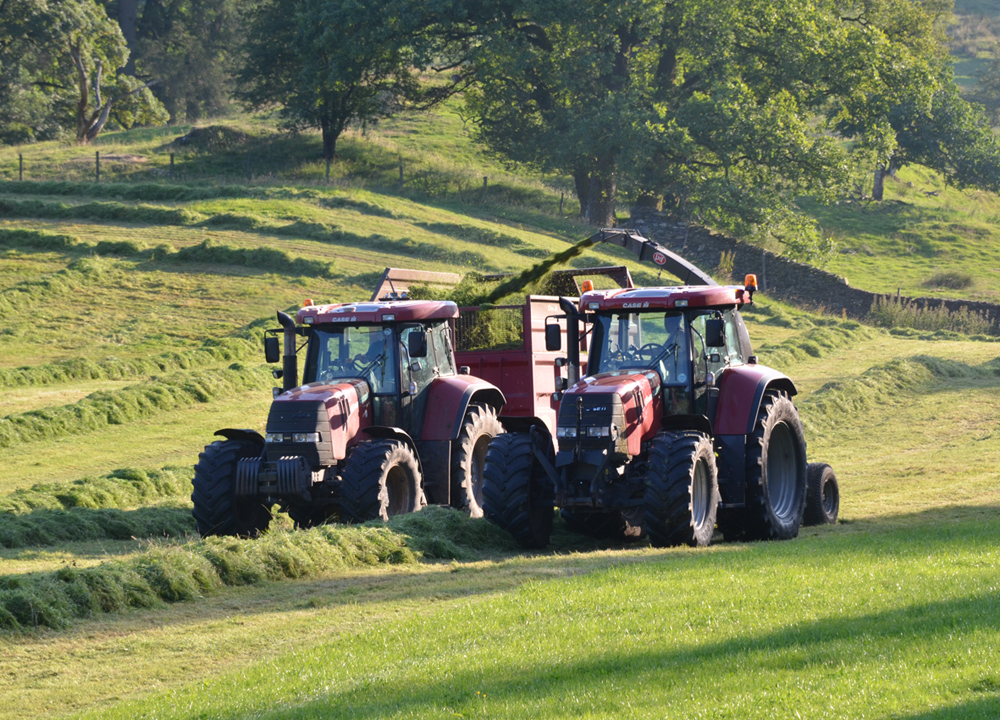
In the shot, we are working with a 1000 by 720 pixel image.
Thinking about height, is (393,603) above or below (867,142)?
below

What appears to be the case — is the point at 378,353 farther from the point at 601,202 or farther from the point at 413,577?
the point at 601,202

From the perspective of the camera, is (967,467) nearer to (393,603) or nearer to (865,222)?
(393,603)

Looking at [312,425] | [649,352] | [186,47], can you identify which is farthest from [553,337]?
[186,47]

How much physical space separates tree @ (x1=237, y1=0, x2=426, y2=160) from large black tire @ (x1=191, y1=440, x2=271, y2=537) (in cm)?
3517

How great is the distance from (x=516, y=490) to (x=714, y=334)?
254 centimetres

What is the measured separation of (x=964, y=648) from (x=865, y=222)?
180ft

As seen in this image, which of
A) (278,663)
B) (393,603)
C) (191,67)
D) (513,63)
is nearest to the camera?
(278,663)

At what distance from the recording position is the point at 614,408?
11.2 metres

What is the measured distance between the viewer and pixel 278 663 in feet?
25.8

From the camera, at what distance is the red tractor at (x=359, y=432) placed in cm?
1229

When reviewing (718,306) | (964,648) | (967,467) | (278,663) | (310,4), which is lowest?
(967,467)

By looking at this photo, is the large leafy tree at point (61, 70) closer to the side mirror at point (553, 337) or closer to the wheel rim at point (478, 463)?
the wheel rim at point (478, 463)

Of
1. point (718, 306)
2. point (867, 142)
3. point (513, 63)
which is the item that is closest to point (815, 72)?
point (867, 142)

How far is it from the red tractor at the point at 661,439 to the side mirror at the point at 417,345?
1.52 m
